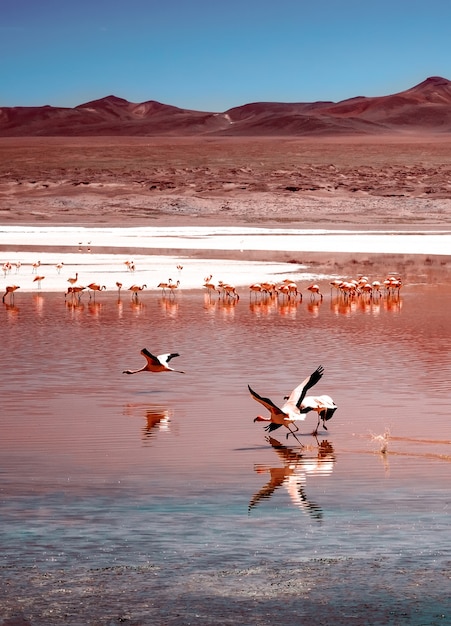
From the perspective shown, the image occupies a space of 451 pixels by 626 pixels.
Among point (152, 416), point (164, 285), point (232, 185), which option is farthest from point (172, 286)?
point (232, 185)

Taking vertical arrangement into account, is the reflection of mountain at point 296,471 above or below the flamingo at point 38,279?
below

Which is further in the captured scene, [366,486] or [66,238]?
[66,238]

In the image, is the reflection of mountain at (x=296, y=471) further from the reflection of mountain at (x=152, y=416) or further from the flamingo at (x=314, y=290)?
the flamingo at (x=314, y=290)

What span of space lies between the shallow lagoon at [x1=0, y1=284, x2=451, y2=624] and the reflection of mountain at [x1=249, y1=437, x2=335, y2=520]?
0.07 ft

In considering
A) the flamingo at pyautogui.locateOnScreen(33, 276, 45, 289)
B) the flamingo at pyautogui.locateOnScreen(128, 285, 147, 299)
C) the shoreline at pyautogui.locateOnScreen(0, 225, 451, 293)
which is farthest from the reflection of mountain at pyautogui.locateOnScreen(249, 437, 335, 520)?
the flamingo at pyautogui.locateOnScreen(33, 276, 45, 289)

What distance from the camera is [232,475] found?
916 cm

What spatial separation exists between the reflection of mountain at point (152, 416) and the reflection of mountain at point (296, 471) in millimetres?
1061

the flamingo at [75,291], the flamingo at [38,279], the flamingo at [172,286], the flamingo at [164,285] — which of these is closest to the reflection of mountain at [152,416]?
the flamingo at [75,291]

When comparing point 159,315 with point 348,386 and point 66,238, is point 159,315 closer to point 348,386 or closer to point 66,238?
point 348,386

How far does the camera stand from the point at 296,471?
9398 mm

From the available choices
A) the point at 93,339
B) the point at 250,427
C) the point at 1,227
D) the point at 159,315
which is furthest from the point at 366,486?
the point at 1,227

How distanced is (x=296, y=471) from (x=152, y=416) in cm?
265

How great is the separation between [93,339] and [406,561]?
11.2 metres

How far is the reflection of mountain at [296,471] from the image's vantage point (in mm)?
8312
